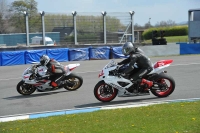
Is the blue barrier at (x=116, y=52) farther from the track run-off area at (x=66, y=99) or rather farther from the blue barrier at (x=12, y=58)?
the track run-off area at (x=66, y=99)

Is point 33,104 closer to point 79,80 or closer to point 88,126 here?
point 79,80

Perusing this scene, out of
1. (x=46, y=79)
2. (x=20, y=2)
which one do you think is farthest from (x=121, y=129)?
(x=20, y=2)

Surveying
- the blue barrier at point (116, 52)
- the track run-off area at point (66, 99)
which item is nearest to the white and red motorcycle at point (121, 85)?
the track run-off area at point (66, 99)

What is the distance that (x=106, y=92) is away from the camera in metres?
10.6

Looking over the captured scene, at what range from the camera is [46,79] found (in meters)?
13.0

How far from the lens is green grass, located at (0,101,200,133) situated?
6566 millimetres

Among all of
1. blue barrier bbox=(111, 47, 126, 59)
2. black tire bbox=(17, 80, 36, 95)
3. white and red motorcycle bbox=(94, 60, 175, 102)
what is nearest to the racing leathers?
white and red motorcycle bbox=(94, 60, 175, 102)

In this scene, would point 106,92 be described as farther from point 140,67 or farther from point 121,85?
point 140,67

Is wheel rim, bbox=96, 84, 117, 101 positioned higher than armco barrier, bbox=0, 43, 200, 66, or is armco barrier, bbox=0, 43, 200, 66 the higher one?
armco barrier, bbox=0, 43, 200, 66

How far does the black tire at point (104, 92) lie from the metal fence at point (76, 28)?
65.6ft

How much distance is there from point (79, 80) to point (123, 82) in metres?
3.04

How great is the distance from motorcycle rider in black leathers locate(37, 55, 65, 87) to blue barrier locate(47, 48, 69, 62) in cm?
1476

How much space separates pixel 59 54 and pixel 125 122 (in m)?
21.3

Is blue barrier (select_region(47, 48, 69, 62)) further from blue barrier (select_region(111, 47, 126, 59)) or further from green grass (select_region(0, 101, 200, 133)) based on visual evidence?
green grass (select_region(0, 101, 200, 133))
